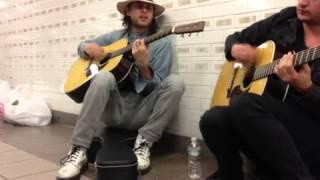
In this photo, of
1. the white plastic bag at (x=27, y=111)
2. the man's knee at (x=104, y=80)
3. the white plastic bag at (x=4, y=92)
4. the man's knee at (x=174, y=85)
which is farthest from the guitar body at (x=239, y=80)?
the white plastic bag at (x=4, y=92)

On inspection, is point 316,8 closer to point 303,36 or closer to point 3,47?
point 303,36

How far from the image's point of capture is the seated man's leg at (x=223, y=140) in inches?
64.1

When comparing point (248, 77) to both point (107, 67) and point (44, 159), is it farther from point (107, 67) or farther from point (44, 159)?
point (44, 159)

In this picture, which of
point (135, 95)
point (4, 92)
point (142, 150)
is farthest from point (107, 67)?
point (4, 92)

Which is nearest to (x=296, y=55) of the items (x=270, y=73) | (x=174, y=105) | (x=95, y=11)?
(x=270, y=73)

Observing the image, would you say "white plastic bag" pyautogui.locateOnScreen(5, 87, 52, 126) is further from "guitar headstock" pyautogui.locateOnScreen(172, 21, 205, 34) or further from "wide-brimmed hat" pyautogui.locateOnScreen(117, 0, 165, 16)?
"guitar headstock" pyautogui.locateOnScreen(172, 21, 205, 34)

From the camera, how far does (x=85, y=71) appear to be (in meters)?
2.38

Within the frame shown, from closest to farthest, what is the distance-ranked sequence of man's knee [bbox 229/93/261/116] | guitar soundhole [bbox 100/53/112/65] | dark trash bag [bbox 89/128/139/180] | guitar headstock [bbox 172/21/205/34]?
man's knee [bbox 229/93/261/116] → dark trash bag [bbox 89/128/139/180] → guitar headstock [bbox 172/21/205/34] → guitar soundhole [bbox 100/53/112/65]

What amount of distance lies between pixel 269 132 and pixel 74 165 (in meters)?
1.00

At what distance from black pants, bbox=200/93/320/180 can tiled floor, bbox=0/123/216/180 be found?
40cm

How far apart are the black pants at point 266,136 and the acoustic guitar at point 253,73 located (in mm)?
78

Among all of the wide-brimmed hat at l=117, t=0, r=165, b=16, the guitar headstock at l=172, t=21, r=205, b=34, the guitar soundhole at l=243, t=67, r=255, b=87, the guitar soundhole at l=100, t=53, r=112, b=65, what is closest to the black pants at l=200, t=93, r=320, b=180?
the guitar soundhole at l=243, t=67, r=255, b=87

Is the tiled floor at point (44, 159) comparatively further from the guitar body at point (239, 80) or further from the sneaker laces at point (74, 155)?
the guitar body at point (239, 80)

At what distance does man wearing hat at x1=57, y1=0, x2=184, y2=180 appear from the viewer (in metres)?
2.08
